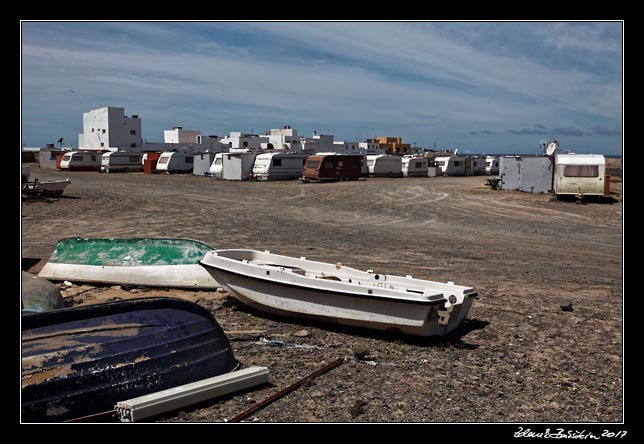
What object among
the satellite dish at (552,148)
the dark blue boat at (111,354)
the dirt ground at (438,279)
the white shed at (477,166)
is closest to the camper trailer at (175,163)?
the white shed at (477,166)

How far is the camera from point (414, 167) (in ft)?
167

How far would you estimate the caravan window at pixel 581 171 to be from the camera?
26969mm

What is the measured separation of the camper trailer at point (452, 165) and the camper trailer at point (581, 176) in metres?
26.4

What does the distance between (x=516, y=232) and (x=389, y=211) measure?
6.38 m

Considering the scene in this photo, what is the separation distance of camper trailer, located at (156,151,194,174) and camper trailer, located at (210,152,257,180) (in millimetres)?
8465

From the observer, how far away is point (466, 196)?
3092 cm

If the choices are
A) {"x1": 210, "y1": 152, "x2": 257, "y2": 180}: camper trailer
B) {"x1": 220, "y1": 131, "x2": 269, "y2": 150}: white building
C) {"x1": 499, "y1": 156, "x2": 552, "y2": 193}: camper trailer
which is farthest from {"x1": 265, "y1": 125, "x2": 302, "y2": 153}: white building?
{"x1": 499, "y1": 156, "x2": 552, "y2": 193}: camper trailer

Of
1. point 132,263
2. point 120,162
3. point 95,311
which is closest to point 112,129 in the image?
point 120,162

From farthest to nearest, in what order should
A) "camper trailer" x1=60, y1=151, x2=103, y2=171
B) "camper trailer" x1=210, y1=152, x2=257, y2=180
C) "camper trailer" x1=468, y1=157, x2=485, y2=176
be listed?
"camper trailer" x1=468, y1=157, x2=485, y2=176
"camper trailer" x1=60, y1=151, x2=103, y2=171
"camper trailer" x1=210, y1=152, x2=257, y2=180

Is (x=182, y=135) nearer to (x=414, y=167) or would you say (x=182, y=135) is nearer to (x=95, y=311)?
(x=414, y=167)

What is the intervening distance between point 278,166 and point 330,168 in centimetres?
362

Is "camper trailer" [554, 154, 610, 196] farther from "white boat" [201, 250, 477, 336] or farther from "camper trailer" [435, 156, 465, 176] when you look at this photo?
"camper trailer" [435, 156, 465, 176]

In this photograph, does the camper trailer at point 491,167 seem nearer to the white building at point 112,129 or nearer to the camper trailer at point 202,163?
the camper trailer at point 202,163

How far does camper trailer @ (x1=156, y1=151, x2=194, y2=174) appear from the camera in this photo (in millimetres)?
51344
